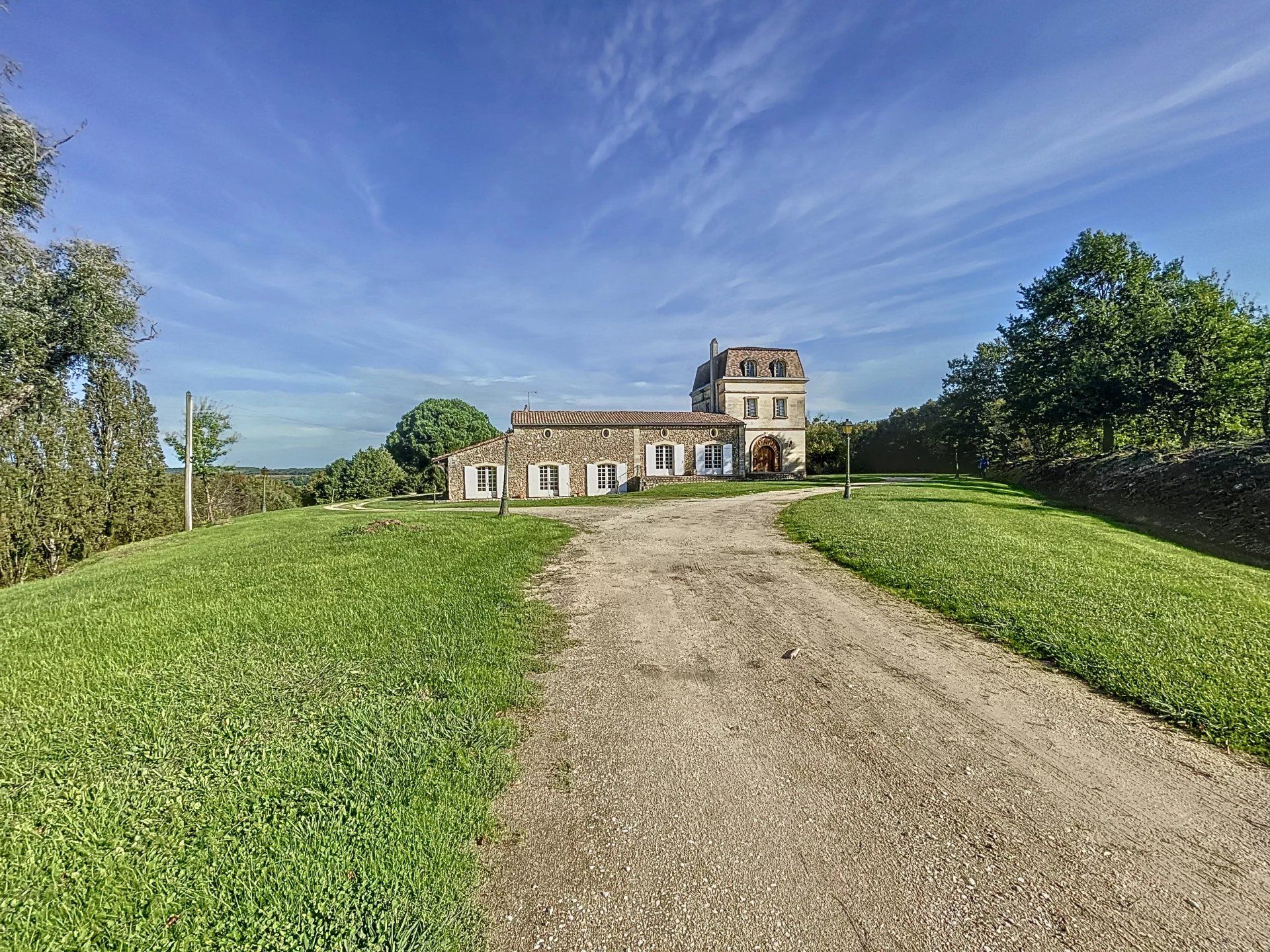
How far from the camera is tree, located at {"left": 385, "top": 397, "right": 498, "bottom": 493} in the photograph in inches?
1724

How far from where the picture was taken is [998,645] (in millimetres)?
4508

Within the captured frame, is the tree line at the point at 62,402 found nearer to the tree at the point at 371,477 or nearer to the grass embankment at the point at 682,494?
the grass embankment at the point at 682,494

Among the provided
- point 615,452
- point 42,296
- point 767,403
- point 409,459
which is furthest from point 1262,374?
point 409,459

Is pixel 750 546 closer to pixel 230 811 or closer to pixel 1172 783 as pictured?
pixel 1172 783

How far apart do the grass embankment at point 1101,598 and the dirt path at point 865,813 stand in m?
0.39

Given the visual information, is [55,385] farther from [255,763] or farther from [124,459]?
[255,763]

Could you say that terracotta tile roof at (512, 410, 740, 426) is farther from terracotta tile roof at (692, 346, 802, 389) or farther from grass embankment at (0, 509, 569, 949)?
grass embankment at (0, 509, 569, 949)

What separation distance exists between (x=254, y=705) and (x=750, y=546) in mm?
7541

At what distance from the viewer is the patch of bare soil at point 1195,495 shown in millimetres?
10500

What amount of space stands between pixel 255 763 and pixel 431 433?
147ft

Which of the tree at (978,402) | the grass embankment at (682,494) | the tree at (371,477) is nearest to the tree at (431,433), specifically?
the tree at (371,477)

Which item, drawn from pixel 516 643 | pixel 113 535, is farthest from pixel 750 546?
pixel 113 535

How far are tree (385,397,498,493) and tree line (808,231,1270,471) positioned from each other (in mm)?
39965

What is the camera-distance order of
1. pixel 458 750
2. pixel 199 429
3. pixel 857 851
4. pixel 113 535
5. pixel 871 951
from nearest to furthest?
pixel 871 951 → pixel 857 851 → pixel 458 750 → pixel 113 535 → pixel 199 429
